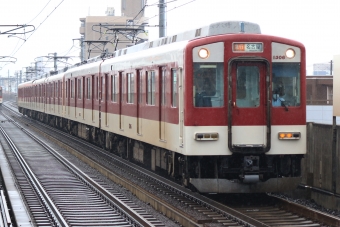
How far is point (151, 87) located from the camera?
14258 mm

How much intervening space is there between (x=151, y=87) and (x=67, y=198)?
2924mm

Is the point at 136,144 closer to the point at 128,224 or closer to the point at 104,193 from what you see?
the point at 104,193

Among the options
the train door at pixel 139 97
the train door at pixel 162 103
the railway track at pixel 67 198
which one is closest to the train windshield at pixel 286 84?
the train door at pixel 162 103

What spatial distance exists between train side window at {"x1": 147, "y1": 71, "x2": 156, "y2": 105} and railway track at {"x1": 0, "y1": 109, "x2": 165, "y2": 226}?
201 centimetres

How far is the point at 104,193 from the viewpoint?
1306 centimetres

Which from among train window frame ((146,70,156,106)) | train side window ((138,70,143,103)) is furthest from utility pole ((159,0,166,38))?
train window frame ((146,70,156,106))

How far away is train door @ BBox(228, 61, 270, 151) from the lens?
11.2m

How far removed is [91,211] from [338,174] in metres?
4.05

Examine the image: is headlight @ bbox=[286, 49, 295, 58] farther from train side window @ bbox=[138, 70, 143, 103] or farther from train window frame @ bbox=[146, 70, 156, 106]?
train side window @ bbox=[138, 70, 143, 103]

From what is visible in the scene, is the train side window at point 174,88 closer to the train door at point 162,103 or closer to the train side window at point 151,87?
the train door at point 162,103

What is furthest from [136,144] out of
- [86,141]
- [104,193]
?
[86,141]

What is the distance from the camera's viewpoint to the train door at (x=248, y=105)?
443 inches

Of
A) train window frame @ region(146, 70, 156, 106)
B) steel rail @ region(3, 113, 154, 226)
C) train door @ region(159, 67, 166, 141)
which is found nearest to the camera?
steel rail @ region(3, 113, 154, 226)

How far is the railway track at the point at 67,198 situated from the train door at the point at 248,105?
2.00m
